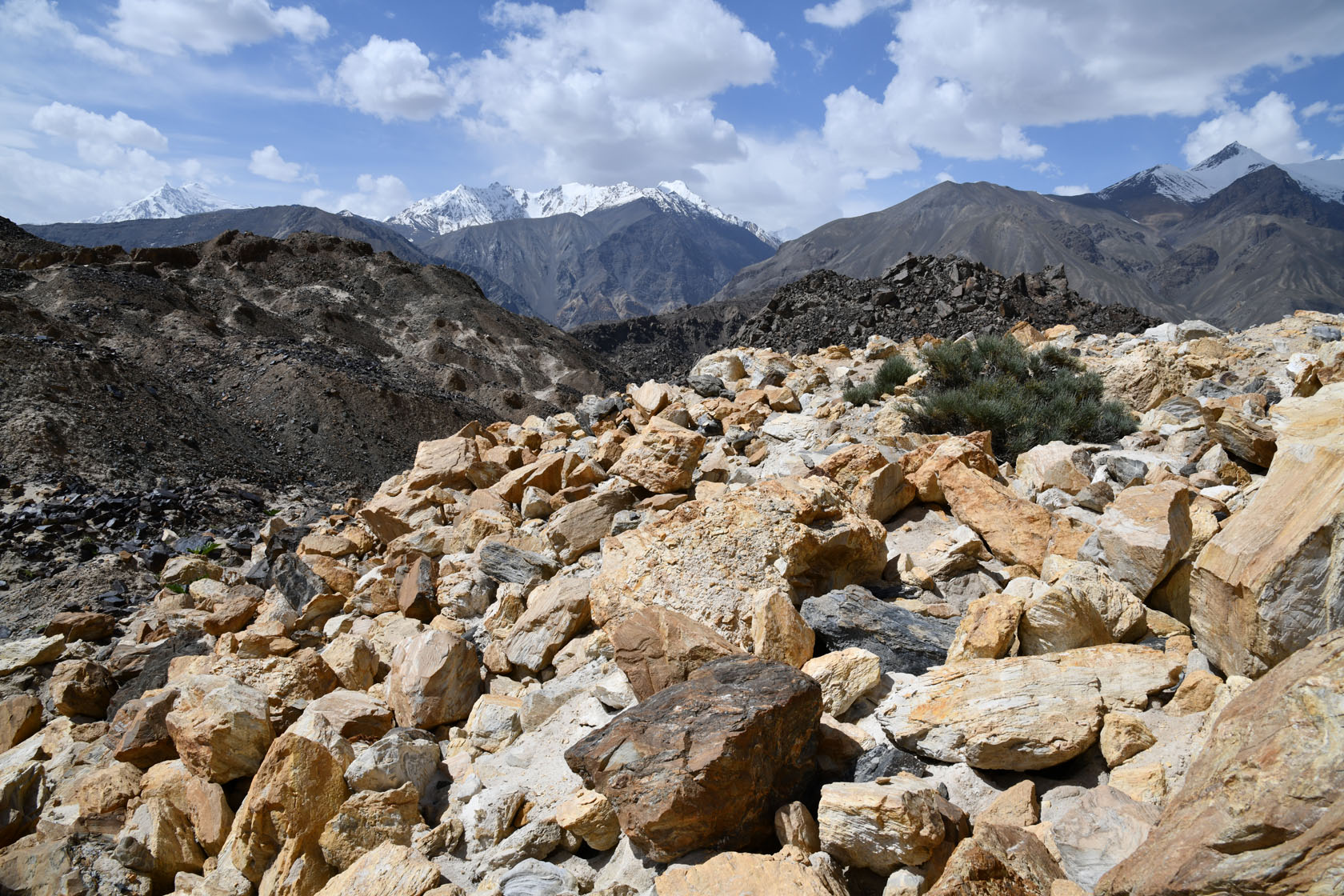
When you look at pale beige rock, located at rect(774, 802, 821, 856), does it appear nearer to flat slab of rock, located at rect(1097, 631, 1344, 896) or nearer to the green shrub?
flat slab of rock, located at rect(1097, 631, 1344, 896)

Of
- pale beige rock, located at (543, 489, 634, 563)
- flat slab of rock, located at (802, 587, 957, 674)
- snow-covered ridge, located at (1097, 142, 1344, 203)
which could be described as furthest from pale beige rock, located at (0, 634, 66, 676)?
snow-covered ridge, located at (1097, 142, 1344, 203)

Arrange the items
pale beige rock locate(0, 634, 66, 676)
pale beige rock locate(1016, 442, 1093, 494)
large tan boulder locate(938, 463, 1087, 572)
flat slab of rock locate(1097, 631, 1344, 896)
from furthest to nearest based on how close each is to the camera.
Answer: pale beige rock locate(0, 634, 66, 676)
pale beige rock locate(1016, 442, 1093, 494)
large tan boulder locate(938, 463, 1087, 572)
flat slab of rock locate(1097, 631, 1344, 896)

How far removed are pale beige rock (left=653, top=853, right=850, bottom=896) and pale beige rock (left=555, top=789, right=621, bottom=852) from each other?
16.4 inches

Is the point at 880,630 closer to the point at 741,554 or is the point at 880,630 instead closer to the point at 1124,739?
the point at 741,554

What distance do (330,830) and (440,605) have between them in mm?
2003

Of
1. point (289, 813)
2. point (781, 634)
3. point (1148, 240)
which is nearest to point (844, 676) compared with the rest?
point (781, 634)

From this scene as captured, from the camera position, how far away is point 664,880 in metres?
2.25

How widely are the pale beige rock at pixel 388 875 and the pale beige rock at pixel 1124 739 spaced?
252 cm

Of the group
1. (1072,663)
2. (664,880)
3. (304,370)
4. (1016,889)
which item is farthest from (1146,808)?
(304,370)

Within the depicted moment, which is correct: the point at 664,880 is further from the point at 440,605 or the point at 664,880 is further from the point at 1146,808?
the point at 440,605

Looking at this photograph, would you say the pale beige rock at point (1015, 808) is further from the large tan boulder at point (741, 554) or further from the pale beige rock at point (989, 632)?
the large tan boulder at point (741, 554)

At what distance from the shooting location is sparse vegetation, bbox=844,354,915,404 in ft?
25.2

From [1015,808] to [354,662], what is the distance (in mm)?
3777

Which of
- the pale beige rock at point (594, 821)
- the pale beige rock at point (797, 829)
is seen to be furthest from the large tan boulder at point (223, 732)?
the pale beige rock at point (797, 829)
